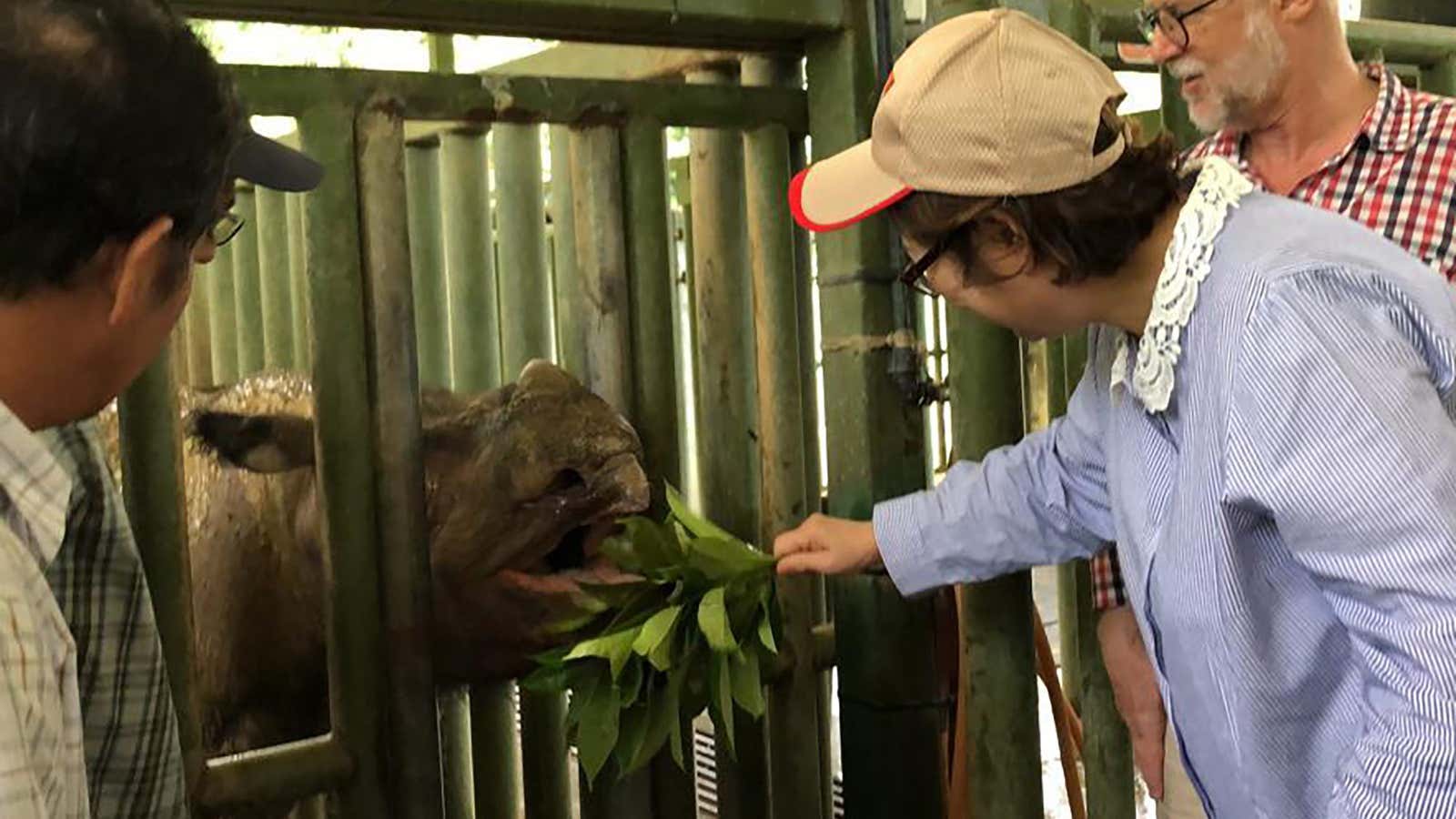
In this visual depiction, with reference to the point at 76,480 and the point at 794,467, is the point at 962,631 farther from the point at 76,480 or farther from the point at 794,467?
the point at 76,480

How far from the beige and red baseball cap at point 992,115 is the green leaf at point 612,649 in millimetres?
709

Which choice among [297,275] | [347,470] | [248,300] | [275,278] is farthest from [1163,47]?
[248,300]

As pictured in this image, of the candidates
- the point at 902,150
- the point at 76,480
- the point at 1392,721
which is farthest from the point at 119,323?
the point at 1392,721

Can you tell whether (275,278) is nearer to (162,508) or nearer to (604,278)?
(604,278)

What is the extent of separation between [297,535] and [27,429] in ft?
6.32

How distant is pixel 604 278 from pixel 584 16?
38cm

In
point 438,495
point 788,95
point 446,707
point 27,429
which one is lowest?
point 446,707

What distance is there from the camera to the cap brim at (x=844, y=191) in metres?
1.64

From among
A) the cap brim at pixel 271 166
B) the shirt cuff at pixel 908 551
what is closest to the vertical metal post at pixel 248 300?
the shirt cuff at pixel 908 551

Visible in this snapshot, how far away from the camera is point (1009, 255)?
5.36 feet

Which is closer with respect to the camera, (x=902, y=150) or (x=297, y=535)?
(x=902, y=150)

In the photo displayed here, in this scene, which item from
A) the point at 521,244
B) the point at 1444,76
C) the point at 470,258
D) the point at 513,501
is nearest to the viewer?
the point at 513,501

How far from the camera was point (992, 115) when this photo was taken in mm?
1569

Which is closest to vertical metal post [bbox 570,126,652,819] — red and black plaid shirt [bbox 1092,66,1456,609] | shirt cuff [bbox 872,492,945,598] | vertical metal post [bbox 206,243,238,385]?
shirt cuff [bbox 872,492,945,598]
